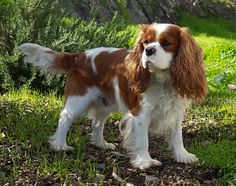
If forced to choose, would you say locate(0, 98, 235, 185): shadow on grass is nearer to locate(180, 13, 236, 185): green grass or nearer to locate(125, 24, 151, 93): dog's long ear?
locate(180, 13, 236, 185): green grass

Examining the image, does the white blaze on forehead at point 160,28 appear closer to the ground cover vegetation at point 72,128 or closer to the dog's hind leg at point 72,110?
the dog's hind leg at point 72,110

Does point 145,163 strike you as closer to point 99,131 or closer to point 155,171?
point 155,171

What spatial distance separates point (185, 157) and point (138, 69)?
87 cm

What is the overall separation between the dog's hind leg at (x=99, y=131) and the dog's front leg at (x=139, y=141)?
45cm

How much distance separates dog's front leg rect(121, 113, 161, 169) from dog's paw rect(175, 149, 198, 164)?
0.22 metres

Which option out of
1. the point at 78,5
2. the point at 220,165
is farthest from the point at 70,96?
the point at 78,5

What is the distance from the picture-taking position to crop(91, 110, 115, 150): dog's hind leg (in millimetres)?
4980

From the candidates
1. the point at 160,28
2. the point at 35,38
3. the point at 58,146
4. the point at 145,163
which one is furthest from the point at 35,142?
→ the point at 35,38

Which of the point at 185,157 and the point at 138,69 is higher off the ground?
the point at 138,69

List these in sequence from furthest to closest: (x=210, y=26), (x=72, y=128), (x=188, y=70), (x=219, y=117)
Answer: (x=210, y=26)
(x=219, y=117)
(x=72, y=128)
(x=188, y=70)

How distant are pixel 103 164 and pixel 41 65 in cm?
126

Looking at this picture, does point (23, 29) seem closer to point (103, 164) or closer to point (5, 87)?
point (5, 87)

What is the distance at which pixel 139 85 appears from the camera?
4.34 meters

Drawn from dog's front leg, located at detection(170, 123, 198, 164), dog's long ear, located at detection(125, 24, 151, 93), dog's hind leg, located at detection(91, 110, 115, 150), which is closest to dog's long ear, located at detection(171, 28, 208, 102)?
dog's long ear, located at detection(125, 24, 151, 93)
